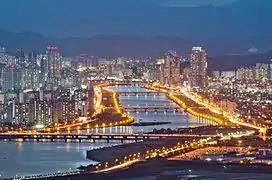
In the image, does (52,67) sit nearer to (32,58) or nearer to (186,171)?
(32,58)

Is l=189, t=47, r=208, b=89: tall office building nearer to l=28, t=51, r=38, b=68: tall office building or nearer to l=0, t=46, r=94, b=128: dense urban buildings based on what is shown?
l=0, t=46, r=94, b=128: dense urban buildings

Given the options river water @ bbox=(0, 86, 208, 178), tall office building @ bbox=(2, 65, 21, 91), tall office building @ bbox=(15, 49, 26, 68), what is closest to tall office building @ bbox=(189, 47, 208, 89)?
tall office building @ bbox=(15, 49, 26, 68)

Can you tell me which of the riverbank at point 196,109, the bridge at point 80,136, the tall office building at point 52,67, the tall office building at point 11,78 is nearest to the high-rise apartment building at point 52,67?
the tall office building at point 52,67

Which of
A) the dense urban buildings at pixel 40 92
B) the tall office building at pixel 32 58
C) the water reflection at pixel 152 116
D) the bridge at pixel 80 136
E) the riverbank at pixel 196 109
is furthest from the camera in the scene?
the tall office building at pixel 32 58

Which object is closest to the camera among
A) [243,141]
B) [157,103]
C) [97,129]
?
[243,141]

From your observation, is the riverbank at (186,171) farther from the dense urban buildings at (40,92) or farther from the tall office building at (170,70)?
the tall office building at (170,70)

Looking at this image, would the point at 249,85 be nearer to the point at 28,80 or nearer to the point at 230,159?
the point at 28,80

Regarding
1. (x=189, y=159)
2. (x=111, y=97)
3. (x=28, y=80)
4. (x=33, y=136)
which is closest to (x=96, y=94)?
(x=111, y=97)

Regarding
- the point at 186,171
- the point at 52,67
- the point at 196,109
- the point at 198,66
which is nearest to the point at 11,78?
the point at 52,67

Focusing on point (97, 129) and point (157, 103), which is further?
point (157, 103)
